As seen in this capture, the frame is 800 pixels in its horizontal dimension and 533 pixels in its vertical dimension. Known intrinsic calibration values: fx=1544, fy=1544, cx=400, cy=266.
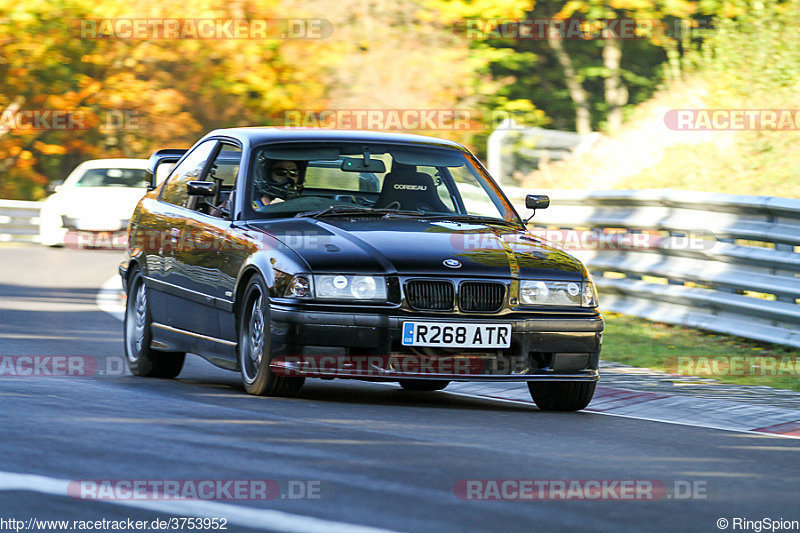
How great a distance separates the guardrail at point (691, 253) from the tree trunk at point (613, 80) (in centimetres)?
2114

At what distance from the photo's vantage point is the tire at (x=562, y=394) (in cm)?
886

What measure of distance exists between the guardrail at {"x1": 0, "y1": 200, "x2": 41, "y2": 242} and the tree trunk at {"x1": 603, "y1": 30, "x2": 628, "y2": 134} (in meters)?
13.8

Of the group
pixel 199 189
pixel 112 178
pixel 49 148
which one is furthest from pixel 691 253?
pixel 49 148

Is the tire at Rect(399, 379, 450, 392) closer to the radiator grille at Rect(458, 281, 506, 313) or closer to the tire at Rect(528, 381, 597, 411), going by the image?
the tire at Rect(528, 381, 597, 411)

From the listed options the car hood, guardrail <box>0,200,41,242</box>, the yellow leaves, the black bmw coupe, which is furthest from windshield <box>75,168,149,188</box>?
the car hood

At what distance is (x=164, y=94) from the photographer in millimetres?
38406

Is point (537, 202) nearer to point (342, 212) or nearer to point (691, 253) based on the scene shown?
point (342, 212)

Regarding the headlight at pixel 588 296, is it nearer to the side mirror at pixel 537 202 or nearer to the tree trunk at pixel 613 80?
the side mirror at pixel 537 202

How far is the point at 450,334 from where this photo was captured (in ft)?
27.1

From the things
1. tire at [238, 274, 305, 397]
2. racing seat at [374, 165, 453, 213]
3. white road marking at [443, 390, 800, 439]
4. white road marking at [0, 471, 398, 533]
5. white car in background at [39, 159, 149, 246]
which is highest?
white road marking at [0, 471, 398, 533]

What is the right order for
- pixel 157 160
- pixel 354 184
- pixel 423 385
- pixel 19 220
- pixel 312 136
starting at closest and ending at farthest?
1. pixel 354 184
2. pixel 312 136
3. pixel 423 385
4. pixel 157 160
5. pixel 19 220

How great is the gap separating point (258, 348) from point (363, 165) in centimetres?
156

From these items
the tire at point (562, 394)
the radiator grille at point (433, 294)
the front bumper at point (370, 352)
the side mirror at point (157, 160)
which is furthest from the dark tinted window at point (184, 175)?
the tire at point (562, 394)

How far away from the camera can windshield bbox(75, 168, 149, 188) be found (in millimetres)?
28672
